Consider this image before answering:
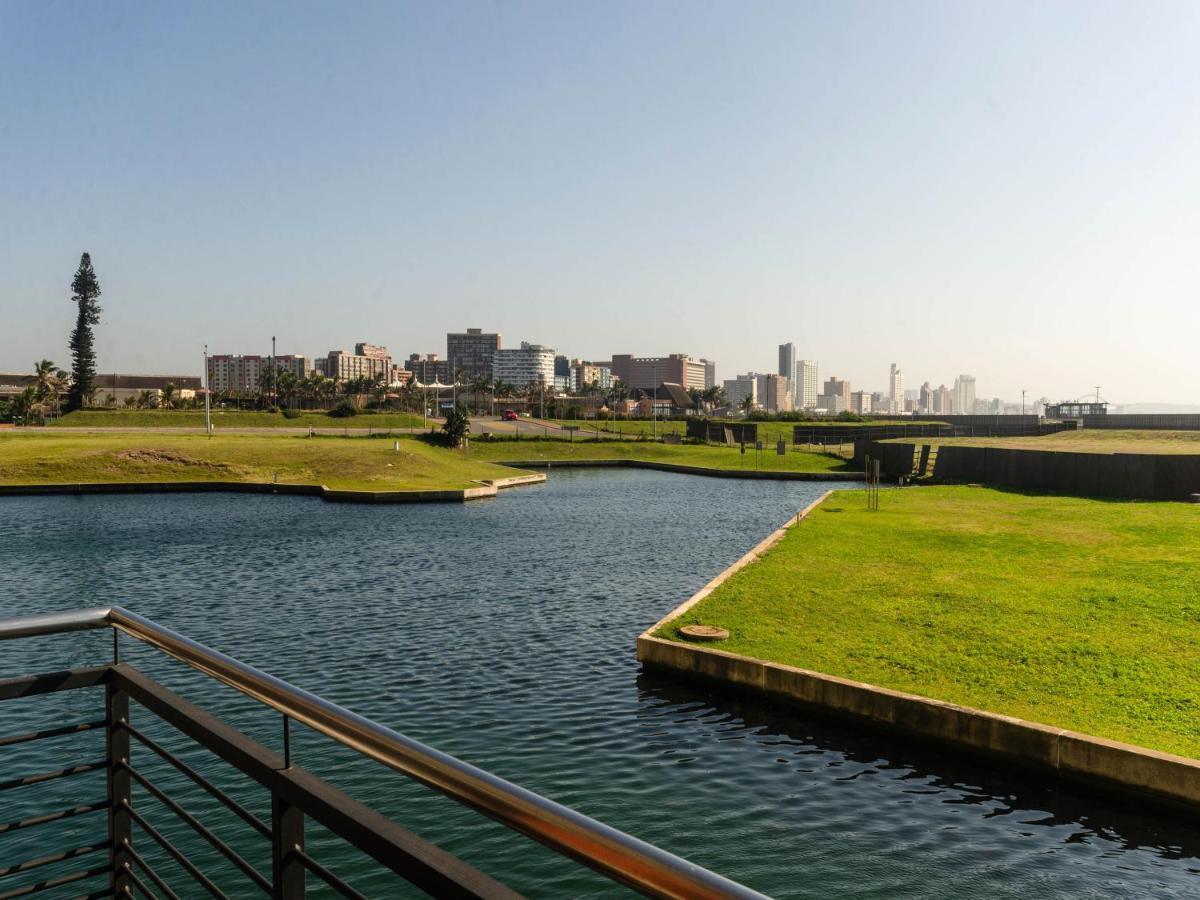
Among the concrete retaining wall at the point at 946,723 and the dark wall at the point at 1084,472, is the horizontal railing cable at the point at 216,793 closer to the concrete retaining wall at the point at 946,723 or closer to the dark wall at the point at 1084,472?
the concrete retaining wall at the point at 946,723

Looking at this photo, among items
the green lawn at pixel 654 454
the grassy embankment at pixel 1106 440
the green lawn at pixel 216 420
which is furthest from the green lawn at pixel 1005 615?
the green lawn at pixel 216 420

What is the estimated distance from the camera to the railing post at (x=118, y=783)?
441cm

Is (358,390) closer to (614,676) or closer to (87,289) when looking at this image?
(87,289)

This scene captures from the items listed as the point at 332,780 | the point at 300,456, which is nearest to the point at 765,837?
the point at 332,780

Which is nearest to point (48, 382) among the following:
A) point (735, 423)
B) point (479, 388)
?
point (479, 388)

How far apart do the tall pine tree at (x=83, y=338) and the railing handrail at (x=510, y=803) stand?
456 ft

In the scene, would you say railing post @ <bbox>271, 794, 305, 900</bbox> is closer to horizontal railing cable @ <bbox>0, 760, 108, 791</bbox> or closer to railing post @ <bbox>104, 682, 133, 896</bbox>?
horizontal railing cable @ <bbox>0, 760, 108, 791</bbox>

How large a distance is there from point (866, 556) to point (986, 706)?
14.1 metres

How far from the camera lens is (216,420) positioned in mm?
113125

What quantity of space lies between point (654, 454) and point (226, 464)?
133 ft

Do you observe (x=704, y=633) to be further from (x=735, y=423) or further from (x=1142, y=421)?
(x=1142, y=421)

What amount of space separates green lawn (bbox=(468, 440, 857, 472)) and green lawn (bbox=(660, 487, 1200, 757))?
143ft

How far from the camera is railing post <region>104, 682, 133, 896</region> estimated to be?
4406mm

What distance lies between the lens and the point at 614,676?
61.1ft
